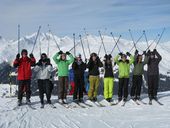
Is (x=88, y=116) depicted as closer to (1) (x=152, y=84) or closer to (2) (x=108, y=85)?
(2) (x=108, y=85)

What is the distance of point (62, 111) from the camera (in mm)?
12805

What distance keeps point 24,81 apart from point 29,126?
12.7 feet

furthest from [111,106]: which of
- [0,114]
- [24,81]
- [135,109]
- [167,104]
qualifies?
[0,114]

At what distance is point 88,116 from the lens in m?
11.9

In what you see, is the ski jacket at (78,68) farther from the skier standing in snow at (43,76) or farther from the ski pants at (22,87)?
the ski pants at (22,87)

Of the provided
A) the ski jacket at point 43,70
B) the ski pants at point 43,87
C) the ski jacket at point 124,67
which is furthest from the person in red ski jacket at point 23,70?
the ski jacket at point 124,67

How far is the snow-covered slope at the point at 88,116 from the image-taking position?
10469 millimetres

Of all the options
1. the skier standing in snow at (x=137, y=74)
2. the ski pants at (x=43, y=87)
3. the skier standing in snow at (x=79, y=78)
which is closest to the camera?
the ski pants at (x=43, y=87)

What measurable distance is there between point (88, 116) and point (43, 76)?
2.58m

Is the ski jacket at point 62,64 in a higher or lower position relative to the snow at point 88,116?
higher

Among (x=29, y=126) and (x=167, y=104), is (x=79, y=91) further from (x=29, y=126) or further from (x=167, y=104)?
(x=29, y=126)

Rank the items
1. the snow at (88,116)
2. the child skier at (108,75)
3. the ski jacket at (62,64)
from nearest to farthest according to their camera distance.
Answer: the snow at (88,116), the ski jacket at (62,64), the child skier at (108,75)

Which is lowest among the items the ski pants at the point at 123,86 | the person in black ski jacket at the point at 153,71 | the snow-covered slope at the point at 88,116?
the snow-covered slope at the point at 88,116

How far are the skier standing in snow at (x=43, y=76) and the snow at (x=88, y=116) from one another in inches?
18.9
